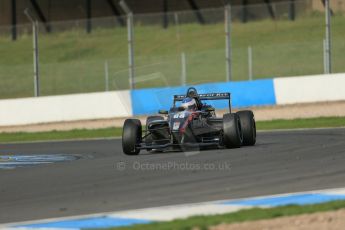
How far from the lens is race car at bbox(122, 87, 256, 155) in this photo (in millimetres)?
15031

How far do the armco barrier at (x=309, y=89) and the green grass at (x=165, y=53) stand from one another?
1945 mm

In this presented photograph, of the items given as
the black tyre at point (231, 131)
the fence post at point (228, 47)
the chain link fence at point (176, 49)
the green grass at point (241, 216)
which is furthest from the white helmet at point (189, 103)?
the chain link fence at point (176, 49)

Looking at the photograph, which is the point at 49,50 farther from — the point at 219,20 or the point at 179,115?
the point at 179,115

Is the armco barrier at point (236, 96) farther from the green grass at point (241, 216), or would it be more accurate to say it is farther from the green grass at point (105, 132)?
the green grass at point (241, 216)

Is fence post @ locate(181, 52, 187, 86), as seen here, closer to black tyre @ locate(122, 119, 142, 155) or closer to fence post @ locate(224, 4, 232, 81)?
fence post @ locate(224, 4, 232, 81)

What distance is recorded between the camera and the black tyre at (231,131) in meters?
15.0

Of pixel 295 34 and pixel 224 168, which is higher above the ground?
pixel 295 34

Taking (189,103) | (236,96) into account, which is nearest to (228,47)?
(236,96)

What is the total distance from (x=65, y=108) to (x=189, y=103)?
42.7 ft

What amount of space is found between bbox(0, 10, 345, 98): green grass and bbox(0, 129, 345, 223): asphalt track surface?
1236cm

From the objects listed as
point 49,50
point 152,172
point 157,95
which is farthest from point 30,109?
point 152,172

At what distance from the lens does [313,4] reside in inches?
1212

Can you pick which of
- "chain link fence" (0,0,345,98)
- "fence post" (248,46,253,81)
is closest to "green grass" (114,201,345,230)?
"chain link fence" (0,0,345,98)

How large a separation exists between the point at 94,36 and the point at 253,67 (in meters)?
8.81
